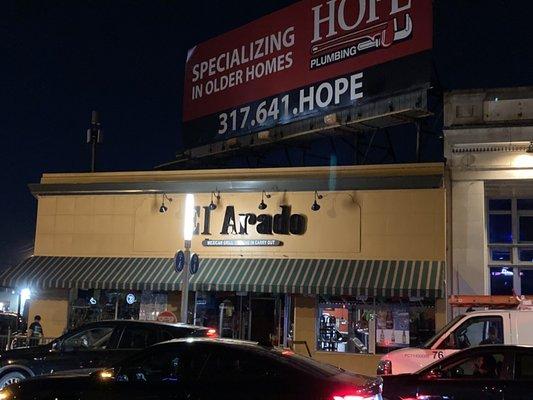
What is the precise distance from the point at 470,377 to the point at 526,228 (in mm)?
11770

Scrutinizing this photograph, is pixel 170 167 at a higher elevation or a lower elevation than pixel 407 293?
higher

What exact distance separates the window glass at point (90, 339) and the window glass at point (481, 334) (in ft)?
19.3

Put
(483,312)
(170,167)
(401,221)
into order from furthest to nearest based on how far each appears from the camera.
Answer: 1. (170,167)
2. (401,221)
3. (483,312)

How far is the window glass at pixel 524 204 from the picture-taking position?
63.7 feet

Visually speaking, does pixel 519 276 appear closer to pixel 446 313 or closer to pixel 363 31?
pixel 446 313

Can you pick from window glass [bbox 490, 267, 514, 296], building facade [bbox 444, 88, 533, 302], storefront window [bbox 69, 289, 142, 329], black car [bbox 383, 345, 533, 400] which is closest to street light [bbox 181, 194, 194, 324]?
storefront window [bbox 69, 289, 142, 329]

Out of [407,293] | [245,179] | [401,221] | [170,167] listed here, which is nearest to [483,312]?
[407,293]

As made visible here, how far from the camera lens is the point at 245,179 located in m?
19.2

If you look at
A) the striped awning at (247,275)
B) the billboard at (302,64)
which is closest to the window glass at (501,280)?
the striped awning at (247,275)

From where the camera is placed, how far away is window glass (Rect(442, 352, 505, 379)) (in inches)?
343

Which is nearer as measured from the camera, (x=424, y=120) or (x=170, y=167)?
(x=424, y=120)

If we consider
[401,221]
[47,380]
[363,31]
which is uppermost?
[363,31]

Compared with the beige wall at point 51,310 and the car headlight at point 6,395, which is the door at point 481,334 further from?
the beige wall at point 51,310

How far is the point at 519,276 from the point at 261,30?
11.7 metres
